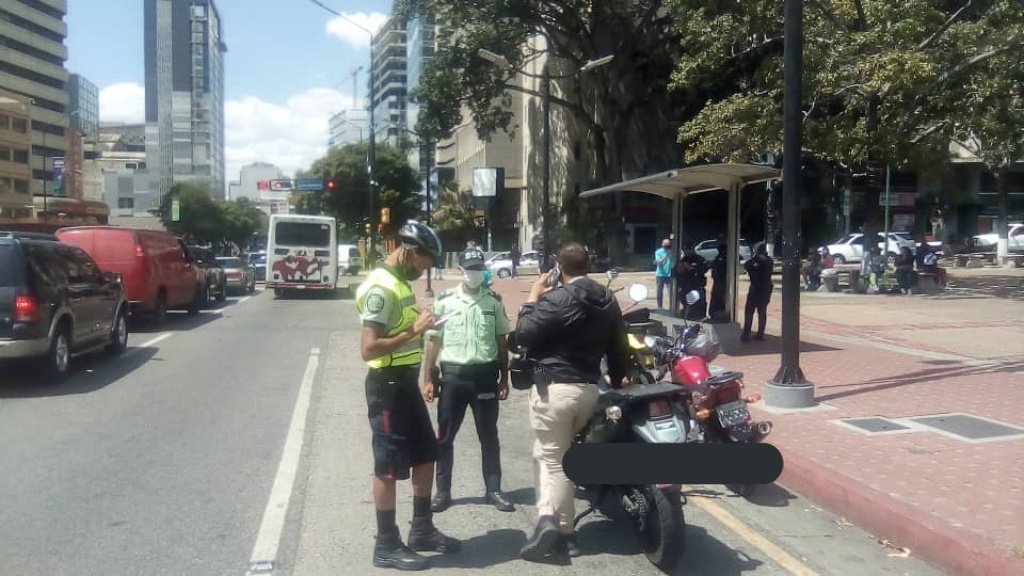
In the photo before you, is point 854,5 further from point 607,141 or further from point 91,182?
point 91,182

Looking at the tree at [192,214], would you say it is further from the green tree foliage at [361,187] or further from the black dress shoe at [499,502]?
the black dress shoe at [499,502]

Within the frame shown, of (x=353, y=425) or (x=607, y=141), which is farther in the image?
(x=607, y=141)

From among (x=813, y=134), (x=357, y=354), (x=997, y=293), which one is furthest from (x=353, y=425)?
(x=997, y=293)

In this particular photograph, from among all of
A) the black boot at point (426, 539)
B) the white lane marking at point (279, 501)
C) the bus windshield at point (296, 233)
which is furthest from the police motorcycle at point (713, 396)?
the bus windshield at point (296, 233)

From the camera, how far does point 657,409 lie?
555 cm

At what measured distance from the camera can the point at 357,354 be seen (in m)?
15.6

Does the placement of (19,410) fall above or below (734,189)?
below

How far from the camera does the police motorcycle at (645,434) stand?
207 inches

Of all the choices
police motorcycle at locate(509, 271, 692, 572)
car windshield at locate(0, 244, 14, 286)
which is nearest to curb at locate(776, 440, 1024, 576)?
police motorcycle at locate(509, 271, 692, 572)

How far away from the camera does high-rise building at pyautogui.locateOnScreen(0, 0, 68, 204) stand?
302 ft

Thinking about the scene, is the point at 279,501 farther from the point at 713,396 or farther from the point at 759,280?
the point at 759,280

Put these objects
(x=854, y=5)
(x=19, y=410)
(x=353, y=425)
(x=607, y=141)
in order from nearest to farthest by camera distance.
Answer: (x=353, y=425)
(x=19, y=410)
(x=854, y=5)
(x=607, y=141)

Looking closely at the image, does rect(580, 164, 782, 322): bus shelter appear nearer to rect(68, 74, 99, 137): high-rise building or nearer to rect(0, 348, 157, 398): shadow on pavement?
rect(0, 348, 157, 398): shadow on pavement

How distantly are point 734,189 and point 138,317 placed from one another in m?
12.9
